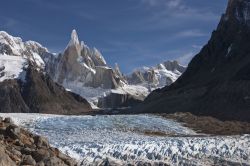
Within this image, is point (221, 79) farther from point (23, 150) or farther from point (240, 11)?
point (23, 150)

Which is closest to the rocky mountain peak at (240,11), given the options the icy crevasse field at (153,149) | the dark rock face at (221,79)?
the dark rock face at (221,79)

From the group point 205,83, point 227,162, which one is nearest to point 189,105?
point 205,83

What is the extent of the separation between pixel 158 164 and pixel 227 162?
374 cm

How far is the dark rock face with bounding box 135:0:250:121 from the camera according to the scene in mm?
96250

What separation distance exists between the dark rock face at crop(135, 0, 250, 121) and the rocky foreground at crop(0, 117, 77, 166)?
5478 centimetres

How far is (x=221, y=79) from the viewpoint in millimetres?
116188

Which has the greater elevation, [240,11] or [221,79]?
[240,11]

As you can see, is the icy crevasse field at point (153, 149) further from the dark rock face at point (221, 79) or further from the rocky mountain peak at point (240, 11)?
the rocky mountain peak at point (240, 11)

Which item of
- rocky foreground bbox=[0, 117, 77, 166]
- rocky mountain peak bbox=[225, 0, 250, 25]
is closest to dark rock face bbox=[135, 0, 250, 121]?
rocky mountain peak bbox=[225, 0, 250, 25]

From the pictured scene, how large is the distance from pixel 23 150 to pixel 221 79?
94.1 meters

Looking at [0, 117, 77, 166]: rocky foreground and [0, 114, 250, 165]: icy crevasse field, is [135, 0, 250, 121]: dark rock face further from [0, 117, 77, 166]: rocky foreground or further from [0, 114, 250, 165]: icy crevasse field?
[0, 117, 77, 166]: rocky foreground

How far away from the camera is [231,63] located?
12825 cm

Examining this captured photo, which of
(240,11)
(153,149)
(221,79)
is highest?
(240,11)

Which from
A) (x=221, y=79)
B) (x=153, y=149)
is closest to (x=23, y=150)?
(x=153, y=149)
